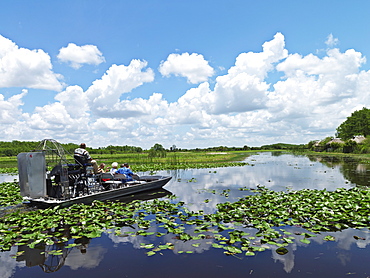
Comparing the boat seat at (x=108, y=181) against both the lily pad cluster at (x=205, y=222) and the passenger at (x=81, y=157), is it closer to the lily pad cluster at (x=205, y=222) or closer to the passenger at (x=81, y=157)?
the passenger at (x=81, y=157)

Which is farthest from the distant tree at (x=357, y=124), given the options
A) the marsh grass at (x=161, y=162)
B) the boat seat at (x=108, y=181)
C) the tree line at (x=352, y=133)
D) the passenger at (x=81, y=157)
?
the passenger at (x=81, y=157)

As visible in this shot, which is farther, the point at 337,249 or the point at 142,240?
the point at 142,240

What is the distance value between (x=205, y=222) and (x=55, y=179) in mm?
5981

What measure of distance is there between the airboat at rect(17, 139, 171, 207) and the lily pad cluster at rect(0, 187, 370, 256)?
483 millimetres

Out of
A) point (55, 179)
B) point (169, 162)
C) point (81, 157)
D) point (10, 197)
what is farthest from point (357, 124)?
point (10, 197)

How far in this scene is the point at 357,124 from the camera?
214 ft

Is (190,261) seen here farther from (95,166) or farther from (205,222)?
(95,166)

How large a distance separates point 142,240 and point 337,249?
4.58 m

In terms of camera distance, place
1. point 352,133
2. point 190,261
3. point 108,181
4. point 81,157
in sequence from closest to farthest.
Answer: point 190,261
point 81,157
point 108,181
point 352,133

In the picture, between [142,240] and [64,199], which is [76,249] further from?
[64,199]

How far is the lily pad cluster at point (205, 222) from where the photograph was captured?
632cm

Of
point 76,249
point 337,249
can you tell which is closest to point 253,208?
point 337,249

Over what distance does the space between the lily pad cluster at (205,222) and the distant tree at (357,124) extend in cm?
6479

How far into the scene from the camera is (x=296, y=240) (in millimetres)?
6316
